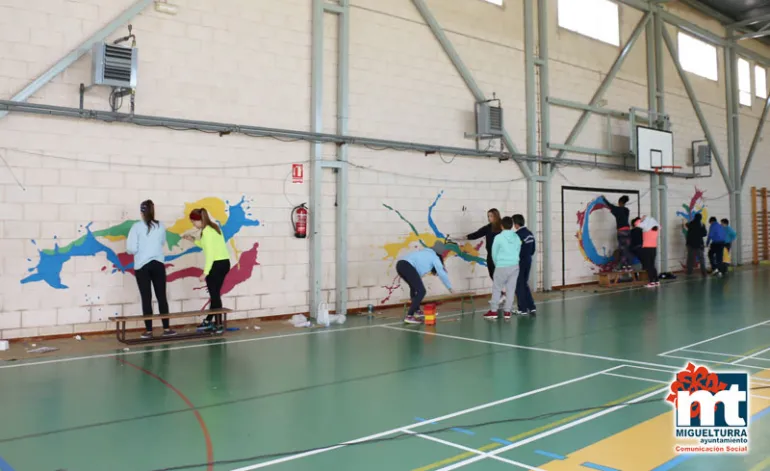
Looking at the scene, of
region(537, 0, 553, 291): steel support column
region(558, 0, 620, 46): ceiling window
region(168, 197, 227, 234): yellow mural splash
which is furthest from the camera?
region(558, 0, 620, 46): ceiling window

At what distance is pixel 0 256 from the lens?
830cm

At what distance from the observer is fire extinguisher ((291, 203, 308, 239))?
10.8 metres

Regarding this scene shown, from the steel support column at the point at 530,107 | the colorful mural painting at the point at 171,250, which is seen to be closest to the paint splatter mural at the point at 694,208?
the steel support column at the point at 530,107

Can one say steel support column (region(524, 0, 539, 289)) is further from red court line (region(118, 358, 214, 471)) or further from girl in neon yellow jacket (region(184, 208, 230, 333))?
red court line (region(118, 358, 214, 471))

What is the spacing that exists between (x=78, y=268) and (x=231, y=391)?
412 centimetres

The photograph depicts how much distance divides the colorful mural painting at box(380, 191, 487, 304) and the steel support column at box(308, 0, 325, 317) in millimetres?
1614

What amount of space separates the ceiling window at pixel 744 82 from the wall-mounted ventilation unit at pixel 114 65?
21.3m

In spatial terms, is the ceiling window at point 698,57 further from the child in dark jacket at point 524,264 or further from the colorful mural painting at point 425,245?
the child in dark jacket at point 524,264

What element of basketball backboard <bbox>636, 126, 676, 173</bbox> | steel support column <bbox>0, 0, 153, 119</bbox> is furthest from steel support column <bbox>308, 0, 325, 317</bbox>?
basketball backboard <bbox>636, 126, 676, 173</bbox>

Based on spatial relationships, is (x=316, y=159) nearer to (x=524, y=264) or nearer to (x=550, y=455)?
(x=524, y=264)

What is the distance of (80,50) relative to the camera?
28.9 ft

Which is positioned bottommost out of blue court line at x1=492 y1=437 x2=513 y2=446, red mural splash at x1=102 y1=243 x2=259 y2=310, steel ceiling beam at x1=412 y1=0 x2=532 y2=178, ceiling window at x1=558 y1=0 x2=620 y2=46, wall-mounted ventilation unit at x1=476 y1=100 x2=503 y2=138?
blue court line at x1=492 y1=437 x2=513 y2=446

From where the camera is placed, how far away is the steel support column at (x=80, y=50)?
8414mm

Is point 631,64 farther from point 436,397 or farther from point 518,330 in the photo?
point 436,397
